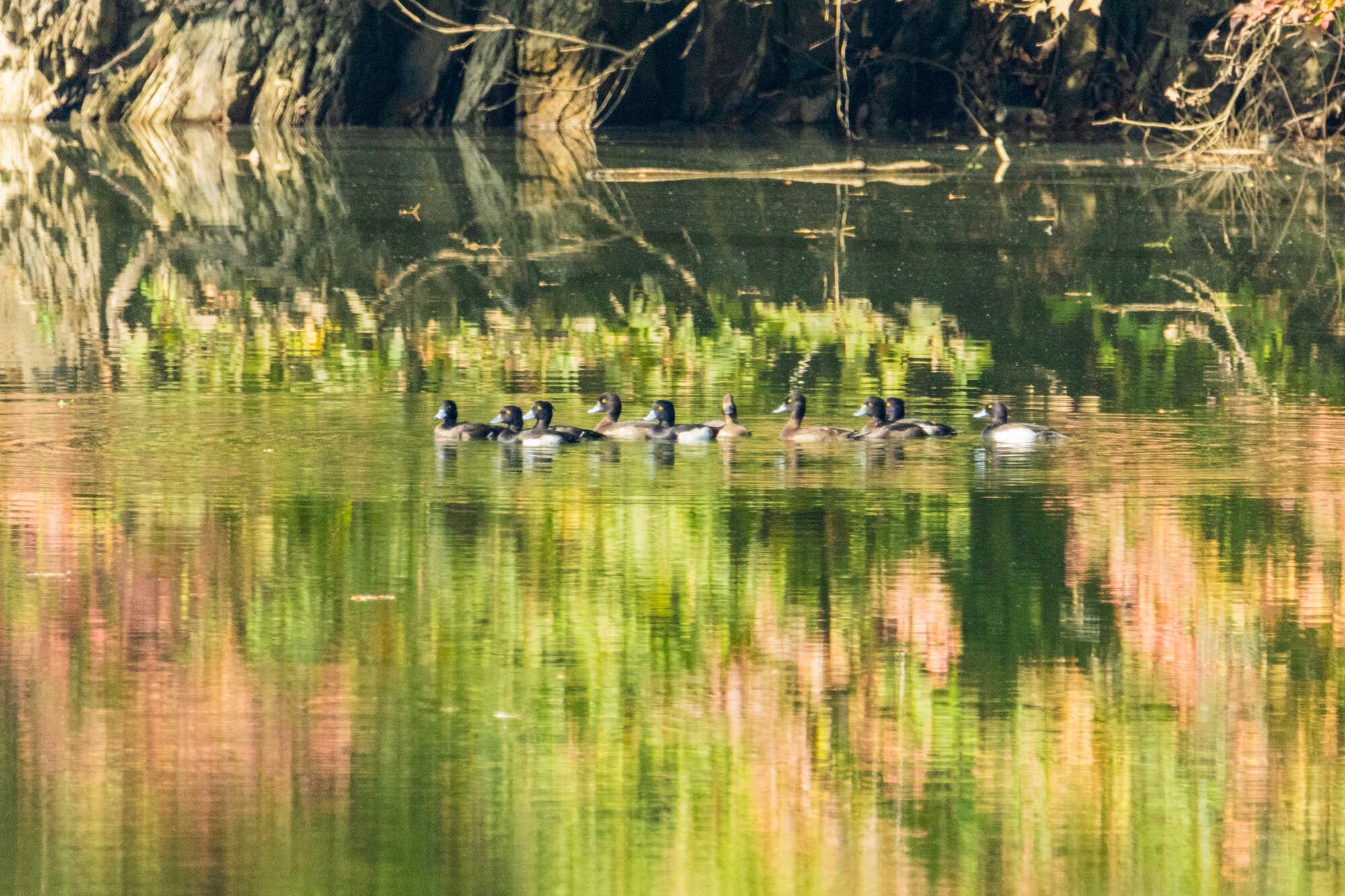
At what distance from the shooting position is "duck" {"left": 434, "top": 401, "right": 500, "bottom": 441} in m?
12.5

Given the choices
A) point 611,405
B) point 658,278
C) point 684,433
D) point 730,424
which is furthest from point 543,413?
point 658,278

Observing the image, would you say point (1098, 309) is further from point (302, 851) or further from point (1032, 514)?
point (302, 851)

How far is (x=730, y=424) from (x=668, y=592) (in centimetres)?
390

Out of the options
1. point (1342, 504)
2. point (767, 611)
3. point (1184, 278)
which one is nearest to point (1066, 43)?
point (1184, 278)

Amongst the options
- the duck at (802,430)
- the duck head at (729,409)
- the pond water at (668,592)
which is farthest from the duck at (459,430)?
the duck at (802,430)

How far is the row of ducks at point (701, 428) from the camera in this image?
40.8 ft

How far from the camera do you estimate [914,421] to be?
1279 cm

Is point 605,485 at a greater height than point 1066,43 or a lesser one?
lesser

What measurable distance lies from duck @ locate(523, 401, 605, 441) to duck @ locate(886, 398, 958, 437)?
156 cm

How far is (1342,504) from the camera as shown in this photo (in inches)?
430

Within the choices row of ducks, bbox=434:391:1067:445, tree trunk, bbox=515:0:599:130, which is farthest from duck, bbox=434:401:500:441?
tree trunk, bbox=515:0:599:130

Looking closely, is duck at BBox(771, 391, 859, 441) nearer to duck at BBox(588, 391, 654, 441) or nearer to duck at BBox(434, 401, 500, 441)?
duck at BBox(588, 391, 654, 441)

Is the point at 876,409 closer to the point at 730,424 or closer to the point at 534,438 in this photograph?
the point at 730,424

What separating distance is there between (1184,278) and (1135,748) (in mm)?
14222
